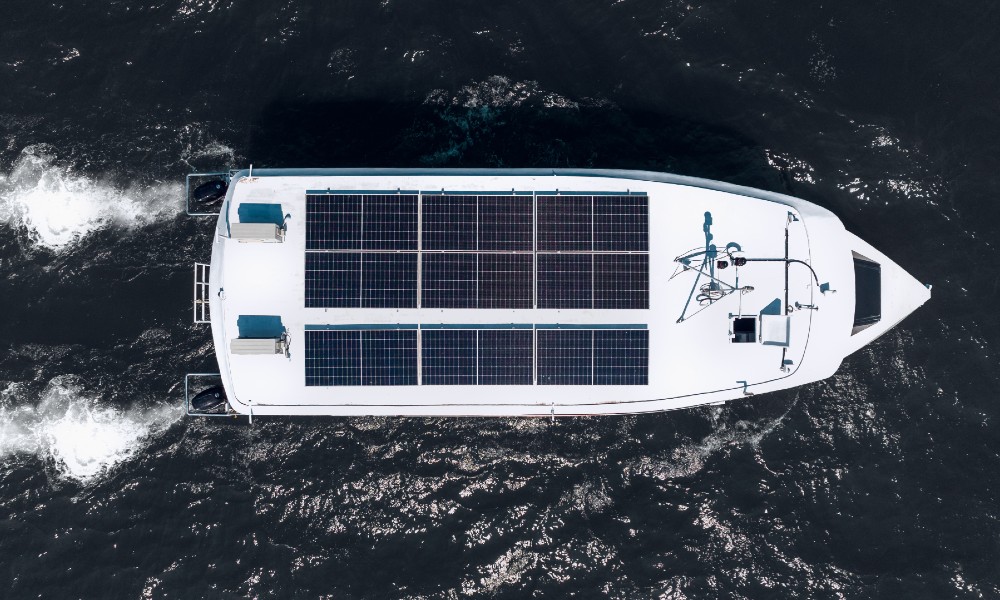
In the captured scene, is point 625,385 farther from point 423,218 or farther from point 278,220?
point 278,220

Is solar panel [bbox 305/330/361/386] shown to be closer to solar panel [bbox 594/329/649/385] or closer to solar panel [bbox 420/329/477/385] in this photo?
solar panel [bbox 420/329/477/385]

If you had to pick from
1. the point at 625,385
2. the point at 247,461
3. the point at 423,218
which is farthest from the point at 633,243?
the point at 247,461

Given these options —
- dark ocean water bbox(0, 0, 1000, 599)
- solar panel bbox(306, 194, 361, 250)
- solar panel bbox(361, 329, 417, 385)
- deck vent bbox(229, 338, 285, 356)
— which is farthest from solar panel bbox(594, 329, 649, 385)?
deck vent bbox(229, 338, 285, 356)

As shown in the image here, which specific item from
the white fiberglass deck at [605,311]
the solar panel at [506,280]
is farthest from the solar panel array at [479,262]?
the white fiberglass deck at [605,311]

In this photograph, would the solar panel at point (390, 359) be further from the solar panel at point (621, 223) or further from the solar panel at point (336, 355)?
the solar panel at point (621, 223)

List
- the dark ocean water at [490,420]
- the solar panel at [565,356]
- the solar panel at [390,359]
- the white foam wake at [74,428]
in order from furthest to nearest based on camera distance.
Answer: the white foam wake at [74,428] < the dark ocean water at [490,420] < the solar panel at [390,359] < the solar panel at [565,356]

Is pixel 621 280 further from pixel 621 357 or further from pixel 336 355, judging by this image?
pixel 336 355
